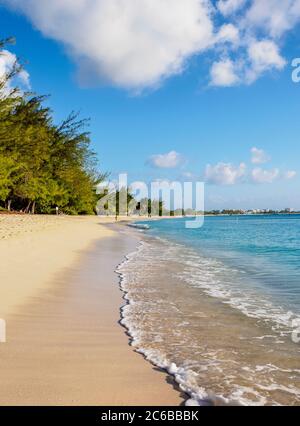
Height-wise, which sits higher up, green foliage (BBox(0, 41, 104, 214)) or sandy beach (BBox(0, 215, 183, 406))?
green foliage (BBox(0, 41, 104, 214))

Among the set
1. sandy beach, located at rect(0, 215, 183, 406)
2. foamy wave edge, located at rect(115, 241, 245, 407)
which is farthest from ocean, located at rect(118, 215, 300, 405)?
sandy beach, located at rect(0, 215, 183, 406)

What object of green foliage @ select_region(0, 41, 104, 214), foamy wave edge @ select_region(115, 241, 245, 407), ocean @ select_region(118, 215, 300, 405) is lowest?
ocean @ select_region(118, 215, 300, 405)

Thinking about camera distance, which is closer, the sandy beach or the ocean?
the sandy beach

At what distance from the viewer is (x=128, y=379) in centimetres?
370

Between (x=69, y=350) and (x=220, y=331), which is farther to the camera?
(x=220, y=331)

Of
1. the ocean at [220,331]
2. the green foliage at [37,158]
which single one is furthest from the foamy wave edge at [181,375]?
the green foliage at [37,158]

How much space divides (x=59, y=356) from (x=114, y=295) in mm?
3567

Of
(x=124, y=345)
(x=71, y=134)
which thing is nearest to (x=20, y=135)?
(x=71, y=134)

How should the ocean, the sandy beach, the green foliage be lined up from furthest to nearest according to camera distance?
1. the green foliage
2. the ocean
3. the sandy beach

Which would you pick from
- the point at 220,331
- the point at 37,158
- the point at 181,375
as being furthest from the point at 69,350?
the point at 37,158

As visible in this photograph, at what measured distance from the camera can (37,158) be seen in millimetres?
45688

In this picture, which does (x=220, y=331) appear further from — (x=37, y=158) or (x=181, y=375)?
(x=37, y=158)

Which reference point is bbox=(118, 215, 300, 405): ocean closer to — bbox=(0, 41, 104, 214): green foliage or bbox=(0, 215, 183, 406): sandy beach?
bbox=(0, 215, 183, 406): sandy beach

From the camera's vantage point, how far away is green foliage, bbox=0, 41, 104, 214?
3719 centimetres
